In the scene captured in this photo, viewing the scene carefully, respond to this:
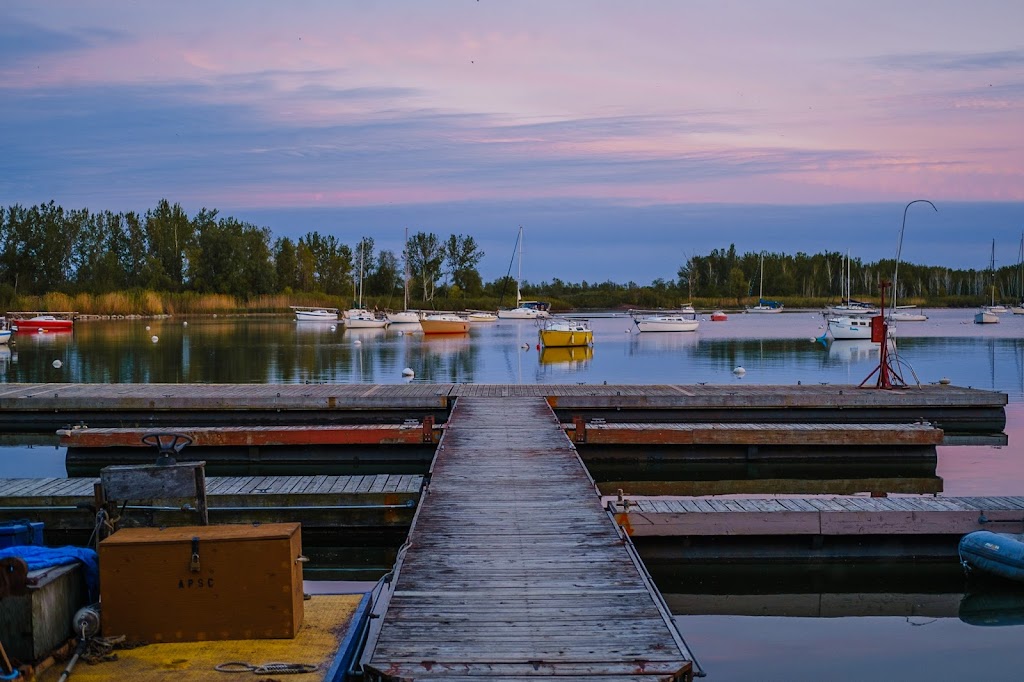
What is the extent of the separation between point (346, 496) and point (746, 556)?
174 inches

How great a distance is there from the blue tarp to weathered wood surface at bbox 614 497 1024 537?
5.19 metres

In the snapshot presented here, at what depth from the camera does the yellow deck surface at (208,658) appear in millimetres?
5621

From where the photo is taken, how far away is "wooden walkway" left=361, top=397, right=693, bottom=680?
18.6ft

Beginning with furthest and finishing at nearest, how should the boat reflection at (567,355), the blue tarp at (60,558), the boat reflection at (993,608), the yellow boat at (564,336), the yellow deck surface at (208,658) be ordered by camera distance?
the yellow boat at (564,336), the boat reflection at (567,355), the boat reflection at (993,608), the blue tarp at (60,558), the yellow deck surface at (208,658)

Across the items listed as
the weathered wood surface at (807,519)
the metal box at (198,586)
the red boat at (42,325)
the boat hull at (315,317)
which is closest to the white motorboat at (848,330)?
the boat hull at (315,317)

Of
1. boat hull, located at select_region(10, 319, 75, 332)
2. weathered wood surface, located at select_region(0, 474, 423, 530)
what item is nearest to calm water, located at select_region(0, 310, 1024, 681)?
boat hull, located at select_region(10, 319, 75, 332)

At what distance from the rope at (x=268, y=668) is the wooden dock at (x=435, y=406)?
12527mm

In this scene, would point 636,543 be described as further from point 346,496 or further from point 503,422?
point 503,422

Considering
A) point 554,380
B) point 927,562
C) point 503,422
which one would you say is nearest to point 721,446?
point 503,422

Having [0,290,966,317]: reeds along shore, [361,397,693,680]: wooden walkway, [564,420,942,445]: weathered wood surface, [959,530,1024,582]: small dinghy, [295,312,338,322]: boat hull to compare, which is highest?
[0,290,966,317]: reeds along shore

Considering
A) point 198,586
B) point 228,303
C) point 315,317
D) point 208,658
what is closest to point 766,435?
point 198,586

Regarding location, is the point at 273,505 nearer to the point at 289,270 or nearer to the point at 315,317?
the point at 315,317

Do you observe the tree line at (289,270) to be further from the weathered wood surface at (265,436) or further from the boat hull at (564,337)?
the weathered wood surface at (265,436)

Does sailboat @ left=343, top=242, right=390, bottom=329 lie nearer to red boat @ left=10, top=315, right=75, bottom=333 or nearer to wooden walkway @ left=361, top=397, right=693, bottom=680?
red boat @ left=10, top=315, right=75, bottom=333
